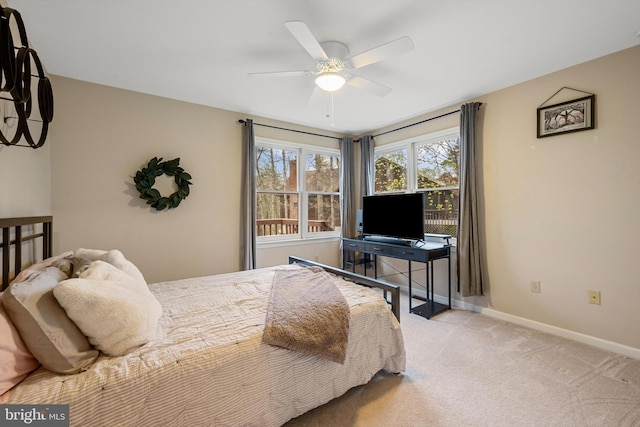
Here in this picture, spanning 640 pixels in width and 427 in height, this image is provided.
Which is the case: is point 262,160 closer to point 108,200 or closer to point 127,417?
point 108,200

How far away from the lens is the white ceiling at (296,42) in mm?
1796

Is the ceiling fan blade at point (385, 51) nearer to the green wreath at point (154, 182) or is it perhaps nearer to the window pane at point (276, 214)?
the green wreath at point (154, 182)

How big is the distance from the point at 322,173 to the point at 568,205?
3044 millimetres

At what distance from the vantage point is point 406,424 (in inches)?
62.8

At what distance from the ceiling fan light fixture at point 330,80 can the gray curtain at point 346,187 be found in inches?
89.4

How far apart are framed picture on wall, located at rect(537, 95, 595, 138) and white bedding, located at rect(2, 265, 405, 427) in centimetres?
235

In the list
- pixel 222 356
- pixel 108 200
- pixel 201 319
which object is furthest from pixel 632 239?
pixel 108 200

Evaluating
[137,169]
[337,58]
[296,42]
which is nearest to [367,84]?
[337,58]

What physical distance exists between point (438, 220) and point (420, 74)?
6.13 feet

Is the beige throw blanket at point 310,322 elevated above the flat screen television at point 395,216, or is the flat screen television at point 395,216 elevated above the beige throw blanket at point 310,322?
the flat screen television at point 395,216

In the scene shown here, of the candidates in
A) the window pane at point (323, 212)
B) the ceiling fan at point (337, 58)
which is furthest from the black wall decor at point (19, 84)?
the window pane at point (323, 212)

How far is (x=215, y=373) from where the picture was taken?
50.6 inches

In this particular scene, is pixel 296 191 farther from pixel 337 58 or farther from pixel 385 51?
pixel 385 51

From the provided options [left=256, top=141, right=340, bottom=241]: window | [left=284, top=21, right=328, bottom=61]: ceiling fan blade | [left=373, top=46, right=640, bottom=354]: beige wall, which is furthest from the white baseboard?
[left=284, top=21, right=328, bottom=61]: ceiling fan blade
